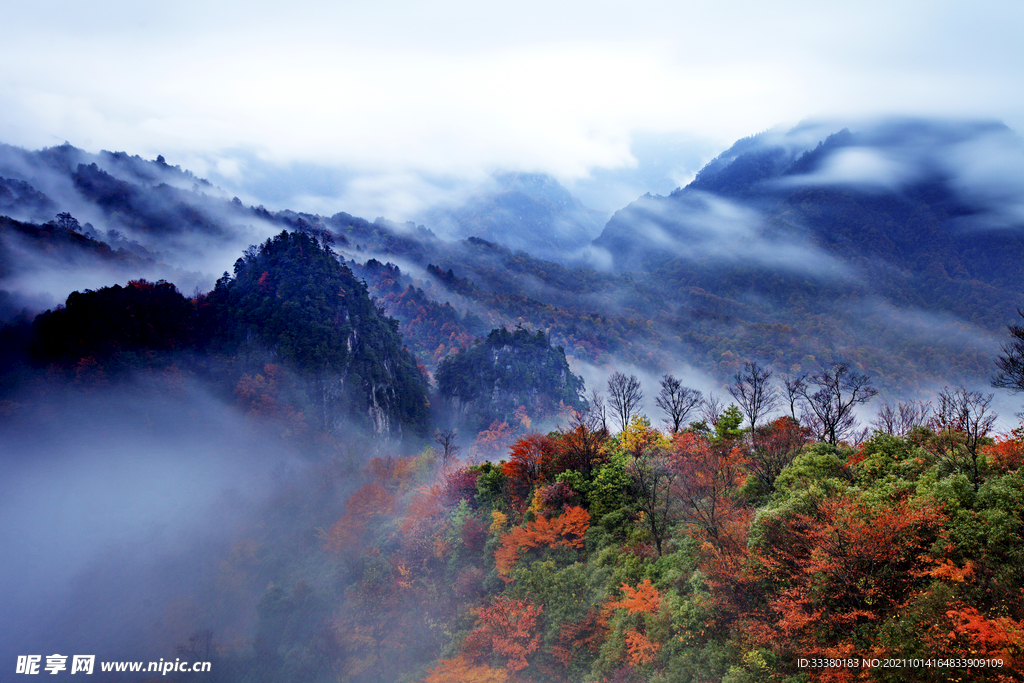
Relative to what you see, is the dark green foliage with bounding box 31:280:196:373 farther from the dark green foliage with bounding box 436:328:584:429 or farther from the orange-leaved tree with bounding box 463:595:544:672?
the orange-leaved tree with bounding box 463:595:544:672

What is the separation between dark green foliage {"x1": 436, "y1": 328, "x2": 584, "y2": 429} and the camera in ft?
441

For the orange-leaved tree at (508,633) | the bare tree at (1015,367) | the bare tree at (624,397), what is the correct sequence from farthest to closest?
the bare tree at (624,397) < the orange-leaved tree at (508,633) < the bare tree at (1015,367)

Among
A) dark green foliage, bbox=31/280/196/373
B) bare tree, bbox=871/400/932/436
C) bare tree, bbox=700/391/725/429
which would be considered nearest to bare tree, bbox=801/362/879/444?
bare tree, bbox=871/400/932/436

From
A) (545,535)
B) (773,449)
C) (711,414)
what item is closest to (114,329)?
(545,535)

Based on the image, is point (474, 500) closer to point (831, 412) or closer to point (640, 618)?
point (640, 618)

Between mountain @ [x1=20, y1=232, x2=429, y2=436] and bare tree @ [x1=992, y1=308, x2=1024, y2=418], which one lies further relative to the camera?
mountain @ [x1=20, y1=232, x2=429, y2=436]

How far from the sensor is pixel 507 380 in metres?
136

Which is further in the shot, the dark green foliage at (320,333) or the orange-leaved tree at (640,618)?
the dark green foliage at (320,333)

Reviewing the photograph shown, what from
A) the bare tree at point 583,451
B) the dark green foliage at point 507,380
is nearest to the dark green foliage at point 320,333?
the dark green foliage at point 507,380

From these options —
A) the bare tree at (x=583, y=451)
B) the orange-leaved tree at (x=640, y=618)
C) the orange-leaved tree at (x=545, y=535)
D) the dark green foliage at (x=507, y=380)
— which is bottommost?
the orange-leaved tree at (x=640, y=618)

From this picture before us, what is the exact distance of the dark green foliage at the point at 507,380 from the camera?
5290 inches

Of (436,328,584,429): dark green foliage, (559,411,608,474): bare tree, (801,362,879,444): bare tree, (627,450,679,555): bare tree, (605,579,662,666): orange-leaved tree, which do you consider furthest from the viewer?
(436,328,584,429): dark green foliage

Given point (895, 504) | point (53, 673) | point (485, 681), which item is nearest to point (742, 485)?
point (895, 504)

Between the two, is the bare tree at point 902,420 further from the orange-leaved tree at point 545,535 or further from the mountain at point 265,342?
the mountain at point 265,342
